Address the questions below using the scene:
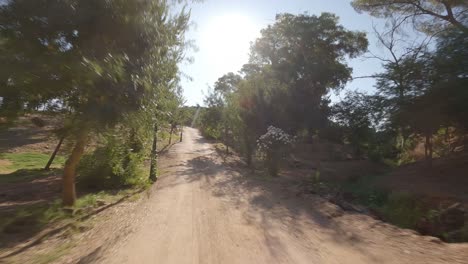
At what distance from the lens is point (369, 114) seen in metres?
24.6

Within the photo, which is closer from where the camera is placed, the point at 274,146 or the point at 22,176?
the point at 274,146

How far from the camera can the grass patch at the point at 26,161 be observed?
25.3 meters

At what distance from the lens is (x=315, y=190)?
14.6 metres

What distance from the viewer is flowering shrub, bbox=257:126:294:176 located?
61.5 feet

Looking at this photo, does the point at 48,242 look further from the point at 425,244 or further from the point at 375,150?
the point at 375,150

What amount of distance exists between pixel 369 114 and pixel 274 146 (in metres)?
9.76

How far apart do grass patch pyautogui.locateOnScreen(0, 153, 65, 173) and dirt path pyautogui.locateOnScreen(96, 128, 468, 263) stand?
1789 centimetres

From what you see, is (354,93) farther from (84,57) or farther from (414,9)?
(84,57)

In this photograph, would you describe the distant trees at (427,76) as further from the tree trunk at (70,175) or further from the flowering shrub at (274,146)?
the tree trunk at (70,175)

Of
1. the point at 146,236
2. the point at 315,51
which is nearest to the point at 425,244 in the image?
the point at 146,236

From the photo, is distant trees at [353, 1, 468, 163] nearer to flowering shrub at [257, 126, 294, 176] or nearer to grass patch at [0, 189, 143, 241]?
flowering shrub at [257, 126, 294, 176]

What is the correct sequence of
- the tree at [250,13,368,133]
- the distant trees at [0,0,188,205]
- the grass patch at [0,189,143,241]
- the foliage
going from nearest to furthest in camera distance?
the distant trees at [0,0,188,205] → the grass patch at [0,189,143,241] → the foliage → the tree at [250,13,368,133]

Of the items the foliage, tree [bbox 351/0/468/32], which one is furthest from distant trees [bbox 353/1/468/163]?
the foliage

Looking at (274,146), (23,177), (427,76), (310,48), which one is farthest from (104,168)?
(310,48)
